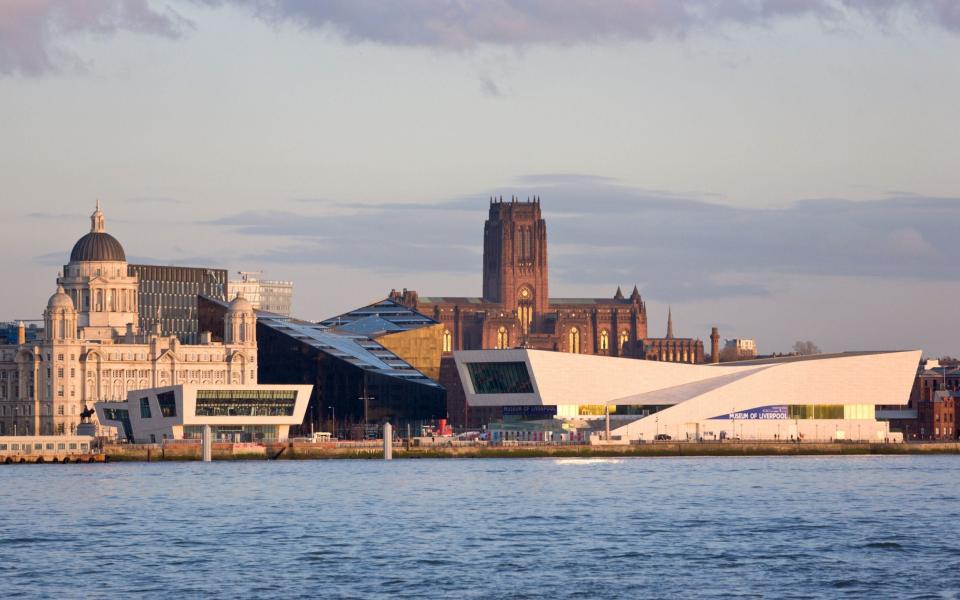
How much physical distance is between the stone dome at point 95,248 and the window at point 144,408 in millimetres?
32474

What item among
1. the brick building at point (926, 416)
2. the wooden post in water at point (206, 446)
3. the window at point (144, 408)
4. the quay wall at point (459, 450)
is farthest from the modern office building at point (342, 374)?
the brick building at point (926, 416)

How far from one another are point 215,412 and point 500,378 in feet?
73.2

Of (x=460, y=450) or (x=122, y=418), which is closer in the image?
(x=460, y=450)

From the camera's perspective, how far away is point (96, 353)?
167625 mm

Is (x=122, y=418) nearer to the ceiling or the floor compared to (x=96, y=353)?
nearer to the floor

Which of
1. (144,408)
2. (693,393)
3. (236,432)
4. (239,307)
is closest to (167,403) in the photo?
(144,408)

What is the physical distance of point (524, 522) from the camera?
76.6 meters

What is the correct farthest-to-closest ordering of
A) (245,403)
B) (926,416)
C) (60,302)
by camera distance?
(926,416)
(60,302)
(245,403)

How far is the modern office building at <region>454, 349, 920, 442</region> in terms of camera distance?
155375mm

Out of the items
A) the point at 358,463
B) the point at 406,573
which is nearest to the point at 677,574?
the point at 406,573

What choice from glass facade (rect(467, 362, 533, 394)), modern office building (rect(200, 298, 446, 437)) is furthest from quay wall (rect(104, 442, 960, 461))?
modern office building (rect(200, 298, 446, 437))

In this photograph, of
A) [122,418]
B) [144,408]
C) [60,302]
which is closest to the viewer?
[144,408]

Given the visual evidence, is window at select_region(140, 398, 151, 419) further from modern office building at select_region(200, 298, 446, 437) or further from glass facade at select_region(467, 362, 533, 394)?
glass facade at select_region(467, 362, 533, 394)

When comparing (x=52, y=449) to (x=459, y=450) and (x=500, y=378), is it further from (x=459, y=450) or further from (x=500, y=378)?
(x=500, y=378)
